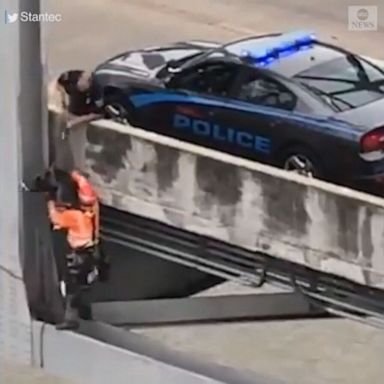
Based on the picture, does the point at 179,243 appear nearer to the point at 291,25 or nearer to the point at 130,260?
the point at 130,260

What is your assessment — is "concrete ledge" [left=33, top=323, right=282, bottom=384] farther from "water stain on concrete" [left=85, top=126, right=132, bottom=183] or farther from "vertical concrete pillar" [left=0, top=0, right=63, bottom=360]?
"water stain on concrete" [left=85, top=126, right=132, bottom=183]

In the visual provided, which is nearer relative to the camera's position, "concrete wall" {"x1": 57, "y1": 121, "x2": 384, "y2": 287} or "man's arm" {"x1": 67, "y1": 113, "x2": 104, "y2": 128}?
"concrete wall" {"x1": 57, "y1": 121, "x2": 384, "y2": 287}

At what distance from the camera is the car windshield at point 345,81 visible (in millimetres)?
10586

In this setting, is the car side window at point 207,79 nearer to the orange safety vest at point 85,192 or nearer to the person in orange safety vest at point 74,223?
the person in orange safety vest at point 74,223

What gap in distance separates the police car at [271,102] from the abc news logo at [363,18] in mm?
2819

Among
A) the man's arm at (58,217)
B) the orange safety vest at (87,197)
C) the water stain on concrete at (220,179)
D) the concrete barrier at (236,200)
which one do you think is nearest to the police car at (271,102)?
the concrete barrier at (236,200)

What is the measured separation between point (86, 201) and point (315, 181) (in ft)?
4.51

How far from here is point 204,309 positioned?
10.8 metres

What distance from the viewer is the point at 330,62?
1096 cm

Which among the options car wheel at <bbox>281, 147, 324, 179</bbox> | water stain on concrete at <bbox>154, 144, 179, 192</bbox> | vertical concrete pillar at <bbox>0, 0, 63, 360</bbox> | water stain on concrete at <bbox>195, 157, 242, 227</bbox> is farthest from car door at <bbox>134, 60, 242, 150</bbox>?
vertical concrete pillar at <bbox>0, 0, 63, 360</bbox>

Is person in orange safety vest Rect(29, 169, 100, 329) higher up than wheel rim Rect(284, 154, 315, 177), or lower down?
lower down

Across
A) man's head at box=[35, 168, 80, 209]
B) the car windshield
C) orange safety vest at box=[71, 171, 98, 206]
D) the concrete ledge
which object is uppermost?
the car windshield

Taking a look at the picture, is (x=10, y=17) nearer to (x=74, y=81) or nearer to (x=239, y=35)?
(x=74, y=81)

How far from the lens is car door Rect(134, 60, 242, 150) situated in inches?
431
